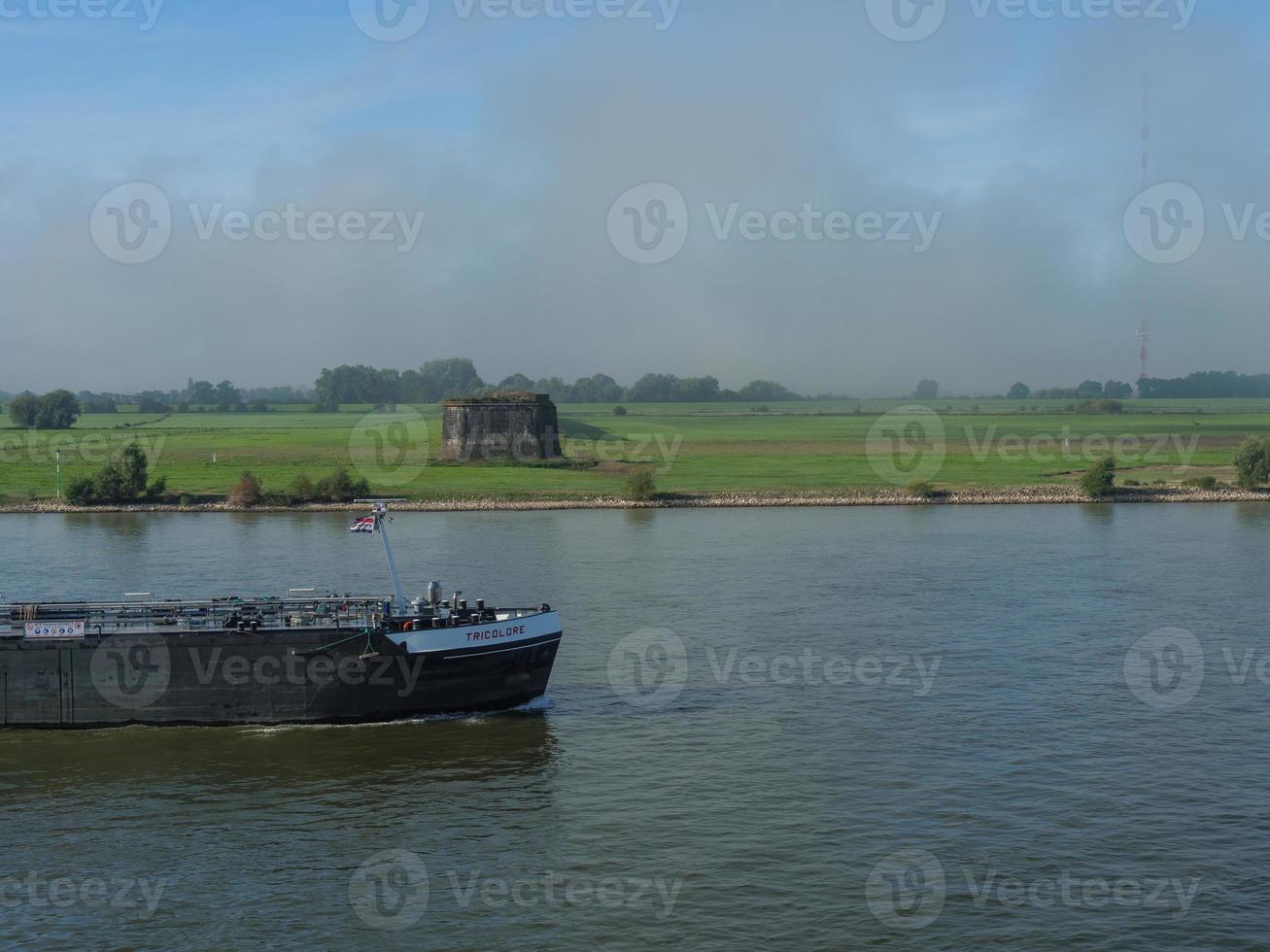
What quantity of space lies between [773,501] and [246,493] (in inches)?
1582

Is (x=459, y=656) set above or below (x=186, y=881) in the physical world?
above

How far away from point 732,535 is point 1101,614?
96.8ft

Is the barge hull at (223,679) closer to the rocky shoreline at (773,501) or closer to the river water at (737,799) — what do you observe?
the river water at (737,799)

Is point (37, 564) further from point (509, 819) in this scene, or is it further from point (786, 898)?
point (786, 898)

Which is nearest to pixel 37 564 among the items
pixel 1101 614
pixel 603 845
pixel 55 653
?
pixel 55 653

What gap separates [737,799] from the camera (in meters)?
29.2

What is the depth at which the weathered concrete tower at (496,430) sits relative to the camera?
117 meters

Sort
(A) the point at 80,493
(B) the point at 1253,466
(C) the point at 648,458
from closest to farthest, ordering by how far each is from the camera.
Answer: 1. (A) the point at 80,493
2. (B) the point at 1253,466
3. (C) the point at 648,458

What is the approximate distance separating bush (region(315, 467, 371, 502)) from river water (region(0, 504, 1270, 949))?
4140cm

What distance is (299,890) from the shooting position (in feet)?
81.8

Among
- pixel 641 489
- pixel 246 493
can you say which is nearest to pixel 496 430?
pixel 641 489

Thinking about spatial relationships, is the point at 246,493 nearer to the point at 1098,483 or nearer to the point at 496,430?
the point at 496,430

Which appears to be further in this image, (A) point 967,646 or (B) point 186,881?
(A) point 967,646


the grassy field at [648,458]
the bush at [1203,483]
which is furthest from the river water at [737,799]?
the grassy field at [648,458]
